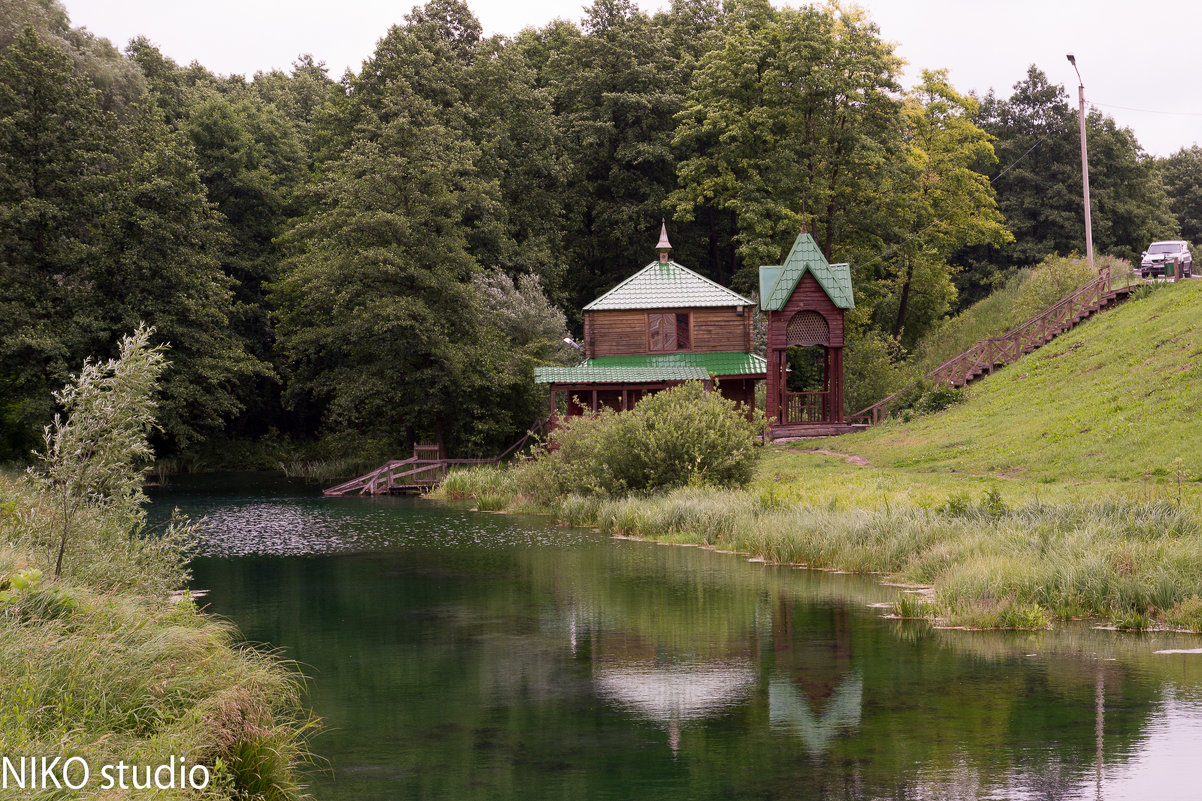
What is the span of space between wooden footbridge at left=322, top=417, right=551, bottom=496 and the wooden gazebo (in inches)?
382

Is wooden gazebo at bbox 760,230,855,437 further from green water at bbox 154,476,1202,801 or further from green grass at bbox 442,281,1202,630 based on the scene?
green water at bbox 154,476,1202,801

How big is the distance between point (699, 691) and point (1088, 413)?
2399 cm

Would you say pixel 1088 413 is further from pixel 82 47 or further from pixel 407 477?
pixel 82 47

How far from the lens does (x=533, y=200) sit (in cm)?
5906

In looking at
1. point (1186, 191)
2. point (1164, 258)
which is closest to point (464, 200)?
point (1164, 258)

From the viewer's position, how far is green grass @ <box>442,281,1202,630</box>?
18.0 metres

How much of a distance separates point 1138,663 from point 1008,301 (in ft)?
146

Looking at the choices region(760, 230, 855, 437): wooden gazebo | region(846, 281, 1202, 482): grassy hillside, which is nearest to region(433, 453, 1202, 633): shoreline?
region(846, 281, 1202, 482): grassy hillside

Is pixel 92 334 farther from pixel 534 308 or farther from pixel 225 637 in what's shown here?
pixel 225 637

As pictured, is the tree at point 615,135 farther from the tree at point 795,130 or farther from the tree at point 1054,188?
the tree at point 1054,188

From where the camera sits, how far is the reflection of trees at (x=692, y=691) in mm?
11086

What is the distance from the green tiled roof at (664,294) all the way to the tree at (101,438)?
106 feet

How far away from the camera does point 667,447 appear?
32719mm

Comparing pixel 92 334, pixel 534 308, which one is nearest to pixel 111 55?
pixel 92 334
